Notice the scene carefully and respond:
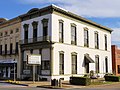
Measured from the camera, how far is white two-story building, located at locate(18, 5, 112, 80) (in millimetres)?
34969

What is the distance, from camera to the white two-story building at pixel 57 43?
115 ft

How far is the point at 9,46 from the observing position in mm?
44094

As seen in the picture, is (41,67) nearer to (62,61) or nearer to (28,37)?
(62,61)

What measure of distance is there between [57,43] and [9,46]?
1240 cm

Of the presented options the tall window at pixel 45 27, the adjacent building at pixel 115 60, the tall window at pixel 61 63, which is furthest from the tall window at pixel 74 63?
the adjacent building at pixel 115 60

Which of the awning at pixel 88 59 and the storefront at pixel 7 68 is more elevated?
the awning at pixel 88 59

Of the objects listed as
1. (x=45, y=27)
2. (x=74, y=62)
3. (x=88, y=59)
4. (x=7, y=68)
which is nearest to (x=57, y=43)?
(x=45, y=27)

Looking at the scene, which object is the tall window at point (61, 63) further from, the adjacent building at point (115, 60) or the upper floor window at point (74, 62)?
the adjacent building at point (115, 60)

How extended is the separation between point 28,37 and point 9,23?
7546mm

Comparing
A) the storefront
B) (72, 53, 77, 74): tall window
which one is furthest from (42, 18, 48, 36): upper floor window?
the storefront

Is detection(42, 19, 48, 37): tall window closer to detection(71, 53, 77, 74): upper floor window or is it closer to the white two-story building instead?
the white two-story building

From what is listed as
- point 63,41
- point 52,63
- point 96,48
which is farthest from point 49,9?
point 96,48

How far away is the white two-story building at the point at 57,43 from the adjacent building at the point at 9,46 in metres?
→ 2.23

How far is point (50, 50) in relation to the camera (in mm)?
34469
